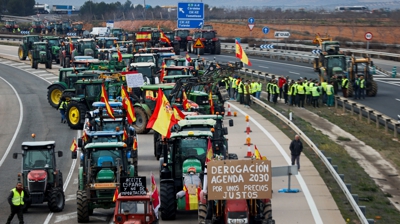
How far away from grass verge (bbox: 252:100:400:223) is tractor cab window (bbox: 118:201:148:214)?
5.66 m

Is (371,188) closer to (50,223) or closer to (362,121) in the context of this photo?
(50,223)

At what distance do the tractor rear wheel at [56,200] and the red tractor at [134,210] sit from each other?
461 cm

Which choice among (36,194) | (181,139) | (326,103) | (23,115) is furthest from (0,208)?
(326,103)

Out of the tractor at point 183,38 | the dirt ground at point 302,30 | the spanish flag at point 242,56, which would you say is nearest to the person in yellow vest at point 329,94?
the spanish flag at point 242,56

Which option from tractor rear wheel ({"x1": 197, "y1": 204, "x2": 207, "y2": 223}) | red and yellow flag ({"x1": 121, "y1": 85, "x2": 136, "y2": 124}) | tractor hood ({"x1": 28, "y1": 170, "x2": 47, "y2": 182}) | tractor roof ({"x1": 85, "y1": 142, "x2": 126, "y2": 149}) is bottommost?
tractor hood ({"x1": 28, "y1": 170, "x2": 47, "y2": 182})

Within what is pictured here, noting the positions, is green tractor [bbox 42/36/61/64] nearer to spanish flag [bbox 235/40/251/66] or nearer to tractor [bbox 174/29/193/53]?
tractor [bbox 174/29/193/53]

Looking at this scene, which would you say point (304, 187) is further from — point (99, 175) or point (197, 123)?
point (99, 175)

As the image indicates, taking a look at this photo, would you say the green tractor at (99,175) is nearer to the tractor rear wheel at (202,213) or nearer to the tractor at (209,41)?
the tractor rear wheel at (202,213)

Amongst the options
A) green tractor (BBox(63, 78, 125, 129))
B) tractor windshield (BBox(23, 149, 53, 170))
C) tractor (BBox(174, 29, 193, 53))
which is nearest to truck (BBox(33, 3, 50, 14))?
tractor (BBox(174, 29, 193, 53))

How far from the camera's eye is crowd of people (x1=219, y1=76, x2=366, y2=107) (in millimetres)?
44875

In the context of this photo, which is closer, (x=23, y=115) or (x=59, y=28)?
(x=23, y=115)

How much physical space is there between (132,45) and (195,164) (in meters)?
45.0

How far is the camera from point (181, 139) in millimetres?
22594

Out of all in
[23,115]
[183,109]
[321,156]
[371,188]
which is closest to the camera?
[371,188]
